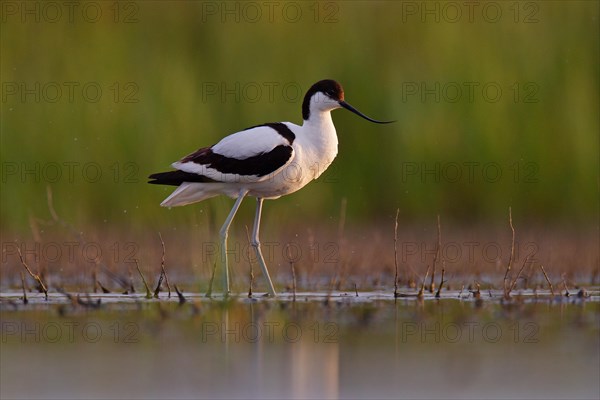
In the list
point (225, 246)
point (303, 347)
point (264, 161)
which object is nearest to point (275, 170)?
point (264, 161)

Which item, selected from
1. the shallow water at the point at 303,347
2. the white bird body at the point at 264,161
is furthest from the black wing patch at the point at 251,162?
the shallow water at the point at 303,347

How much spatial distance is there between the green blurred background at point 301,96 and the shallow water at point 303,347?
257 centimetres

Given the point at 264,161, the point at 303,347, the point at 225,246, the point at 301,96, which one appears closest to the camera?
the point at 303,347

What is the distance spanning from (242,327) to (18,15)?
527cm

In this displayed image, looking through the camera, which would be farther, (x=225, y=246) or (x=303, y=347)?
(x=225, y=246)

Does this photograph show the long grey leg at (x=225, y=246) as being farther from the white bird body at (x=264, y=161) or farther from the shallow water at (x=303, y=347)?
the shallow water at (x=303, y=347)

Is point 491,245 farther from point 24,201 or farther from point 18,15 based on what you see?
point 18,15

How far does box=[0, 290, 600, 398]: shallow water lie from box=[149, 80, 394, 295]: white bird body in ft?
2.83

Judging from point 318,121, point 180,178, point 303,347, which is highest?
point 318,121

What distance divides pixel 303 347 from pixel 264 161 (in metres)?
2.25

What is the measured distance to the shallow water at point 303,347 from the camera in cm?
567

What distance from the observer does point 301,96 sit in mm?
11250

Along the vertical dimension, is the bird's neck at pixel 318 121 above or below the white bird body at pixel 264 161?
above

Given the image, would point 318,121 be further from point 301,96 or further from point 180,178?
point 301,96
